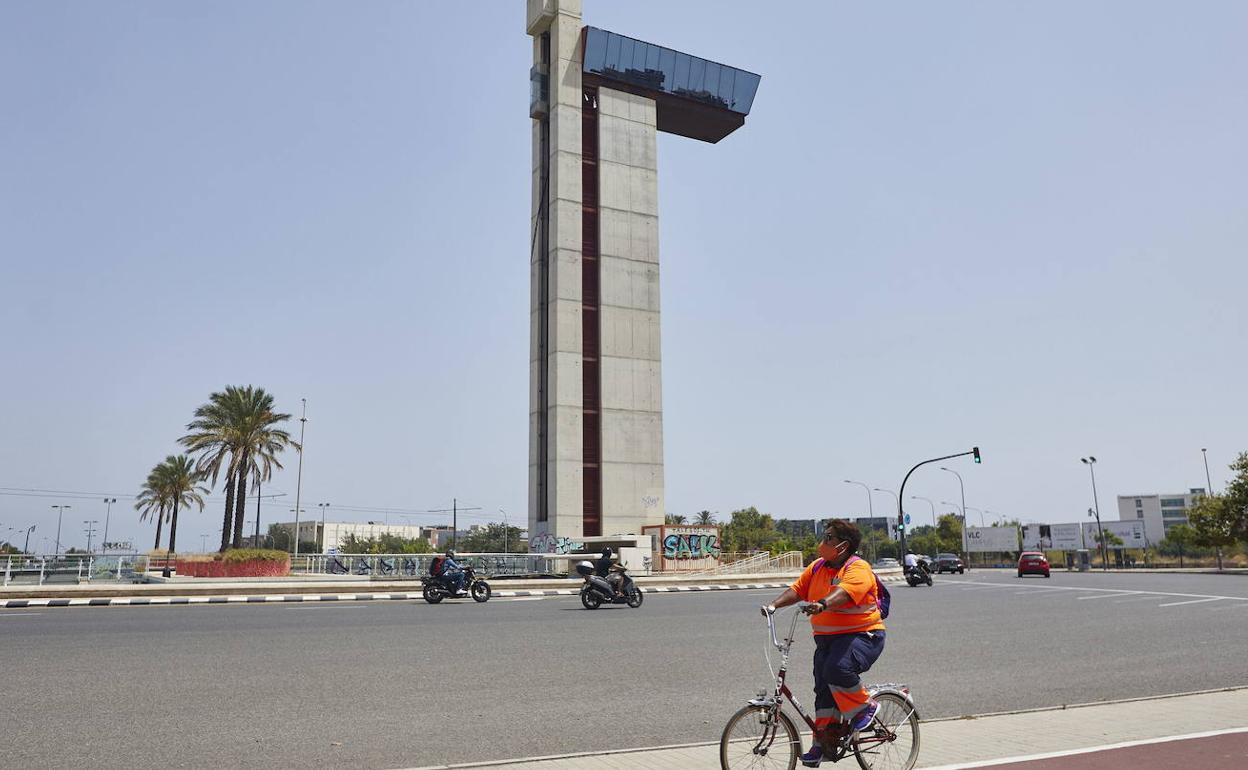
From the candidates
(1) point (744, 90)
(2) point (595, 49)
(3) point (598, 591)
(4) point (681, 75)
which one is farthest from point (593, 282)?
(3) point (598, 591)

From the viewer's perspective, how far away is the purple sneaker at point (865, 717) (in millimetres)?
5934

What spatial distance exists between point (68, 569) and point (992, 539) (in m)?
81.3

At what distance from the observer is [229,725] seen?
25.9 feet

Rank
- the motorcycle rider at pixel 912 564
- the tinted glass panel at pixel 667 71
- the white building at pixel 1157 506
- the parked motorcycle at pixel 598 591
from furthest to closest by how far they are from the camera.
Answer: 1. the white building at pixel 1157 506
2. the tinted glass panel at pixel 667 71
3. the motorcycle rider at pixel 912 564
4. the parked motorcycle at pixel 598 591

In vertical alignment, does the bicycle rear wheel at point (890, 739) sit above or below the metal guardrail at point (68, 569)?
below

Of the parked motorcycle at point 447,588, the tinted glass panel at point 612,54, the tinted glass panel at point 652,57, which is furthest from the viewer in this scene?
the tinted glass panel at point 652,57

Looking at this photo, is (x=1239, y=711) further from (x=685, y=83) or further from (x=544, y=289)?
(x=685, y=83)

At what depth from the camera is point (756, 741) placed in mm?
5824

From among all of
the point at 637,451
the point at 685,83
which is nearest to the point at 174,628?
the point at 637,451

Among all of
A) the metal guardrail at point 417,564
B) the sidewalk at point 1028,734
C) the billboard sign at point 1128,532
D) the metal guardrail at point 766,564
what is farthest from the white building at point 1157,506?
the sidewalk at point 1028,734

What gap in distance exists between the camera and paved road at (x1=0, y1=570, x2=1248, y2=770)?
7387 millimetres

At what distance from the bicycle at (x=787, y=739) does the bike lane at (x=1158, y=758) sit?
0.72m

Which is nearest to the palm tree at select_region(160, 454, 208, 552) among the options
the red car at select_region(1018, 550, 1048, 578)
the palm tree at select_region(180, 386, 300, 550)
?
the palm tree at select_region(180, 386, 300, 550)

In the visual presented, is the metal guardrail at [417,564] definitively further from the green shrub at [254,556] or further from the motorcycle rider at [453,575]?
the motorcycle rider at [453,575]
